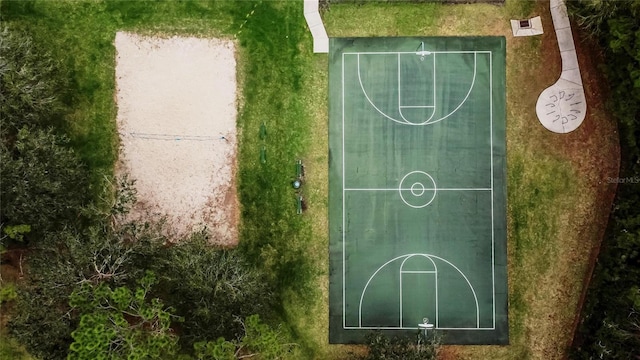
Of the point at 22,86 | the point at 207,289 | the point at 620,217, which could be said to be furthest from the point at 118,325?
the point at 620,217

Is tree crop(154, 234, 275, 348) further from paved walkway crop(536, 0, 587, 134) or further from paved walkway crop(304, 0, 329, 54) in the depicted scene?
paved walkway crop(536, 0, 587, 134)

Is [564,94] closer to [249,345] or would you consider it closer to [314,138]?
[314,138]

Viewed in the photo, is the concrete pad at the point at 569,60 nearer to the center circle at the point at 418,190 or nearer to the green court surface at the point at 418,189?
the green court surface at the point at 418,189

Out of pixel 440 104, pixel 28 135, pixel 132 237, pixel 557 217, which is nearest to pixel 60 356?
pixel 132 237

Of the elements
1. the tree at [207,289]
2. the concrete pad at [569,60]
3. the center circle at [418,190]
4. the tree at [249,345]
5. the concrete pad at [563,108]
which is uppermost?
the concrete pad at [569,60]

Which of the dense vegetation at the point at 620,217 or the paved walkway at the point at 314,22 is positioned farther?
the paved walkway at the point at 314,22

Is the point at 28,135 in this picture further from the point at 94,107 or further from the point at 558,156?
the point at 558,156

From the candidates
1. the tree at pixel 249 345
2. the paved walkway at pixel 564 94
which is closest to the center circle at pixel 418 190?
the paved walkway at pixel 564 94
